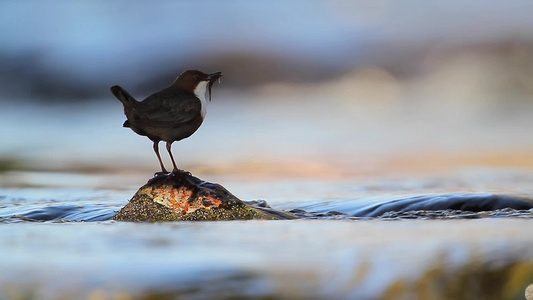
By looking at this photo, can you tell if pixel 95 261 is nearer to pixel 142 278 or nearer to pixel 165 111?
pixel 142 278

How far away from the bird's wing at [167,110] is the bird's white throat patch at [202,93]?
82 mm

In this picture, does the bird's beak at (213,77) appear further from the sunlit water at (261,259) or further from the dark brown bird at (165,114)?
the sunlit water at (261,259)

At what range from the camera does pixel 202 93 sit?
668 cm

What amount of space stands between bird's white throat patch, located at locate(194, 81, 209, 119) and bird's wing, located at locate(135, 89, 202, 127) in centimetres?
8

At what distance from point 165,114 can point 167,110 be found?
0.05 meters

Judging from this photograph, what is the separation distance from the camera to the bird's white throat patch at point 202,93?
6456mm

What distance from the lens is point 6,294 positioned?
4129mm

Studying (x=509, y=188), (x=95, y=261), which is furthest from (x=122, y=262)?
(x=509, y=188)

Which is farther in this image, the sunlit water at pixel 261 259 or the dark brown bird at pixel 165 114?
the dark brown bird at pixel 165 114

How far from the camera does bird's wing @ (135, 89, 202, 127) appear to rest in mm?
6121

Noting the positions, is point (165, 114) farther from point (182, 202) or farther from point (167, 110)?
point (182, 202)

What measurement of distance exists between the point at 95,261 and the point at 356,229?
2.47 meters

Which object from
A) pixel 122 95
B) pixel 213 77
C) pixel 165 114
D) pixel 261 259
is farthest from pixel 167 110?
pixel 261 259

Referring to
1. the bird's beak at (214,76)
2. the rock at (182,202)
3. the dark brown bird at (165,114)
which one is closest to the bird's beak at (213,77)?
the bird's beak at (214,76)
